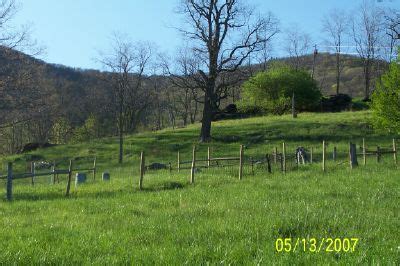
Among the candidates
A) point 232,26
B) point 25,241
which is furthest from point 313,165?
point 232,26

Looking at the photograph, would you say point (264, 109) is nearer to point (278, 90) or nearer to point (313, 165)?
point (278, 90)

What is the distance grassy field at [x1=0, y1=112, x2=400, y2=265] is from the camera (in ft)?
24.4

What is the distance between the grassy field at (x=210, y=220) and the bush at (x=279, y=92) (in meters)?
41.9

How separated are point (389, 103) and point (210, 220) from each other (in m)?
24.6

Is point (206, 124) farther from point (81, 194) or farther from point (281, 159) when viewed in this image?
point (81, 194)

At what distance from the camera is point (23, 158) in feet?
142

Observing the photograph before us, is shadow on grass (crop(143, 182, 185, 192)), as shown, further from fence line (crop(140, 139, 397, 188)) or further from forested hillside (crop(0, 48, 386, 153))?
forested hillside (crop(0, 48, 386, 153))

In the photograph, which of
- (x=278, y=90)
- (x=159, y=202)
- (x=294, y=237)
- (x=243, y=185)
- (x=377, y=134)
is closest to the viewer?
(x=294, y=237)

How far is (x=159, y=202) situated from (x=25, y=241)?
552 centimetres

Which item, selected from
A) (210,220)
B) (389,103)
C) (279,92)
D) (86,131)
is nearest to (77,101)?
(86,131)

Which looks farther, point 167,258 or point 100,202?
point 100,202

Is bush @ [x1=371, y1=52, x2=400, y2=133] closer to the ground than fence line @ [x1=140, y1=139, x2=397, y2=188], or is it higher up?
higher up

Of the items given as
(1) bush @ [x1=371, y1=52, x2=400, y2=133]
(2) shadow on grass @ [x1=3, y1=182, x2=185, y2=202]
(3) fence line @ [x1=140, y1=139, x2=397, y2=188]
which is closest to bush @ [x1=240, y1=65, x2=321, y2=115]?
(1) bush @ [x1=371, y1=52, x2=400, y2=133]

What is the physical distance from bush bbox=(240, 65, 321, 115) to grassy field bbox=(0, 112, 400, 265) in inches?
1651
